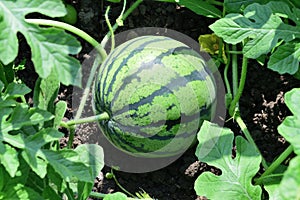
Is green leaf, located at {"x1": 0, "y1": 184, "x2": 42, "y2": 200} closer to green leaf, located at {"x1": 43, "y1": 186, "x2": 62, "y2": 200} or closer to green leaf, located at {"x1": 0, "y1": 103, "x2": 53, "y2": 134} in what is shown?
green leaf, located at {"x1": 43, "y1": 186, "x2": 62, "y2": 200}

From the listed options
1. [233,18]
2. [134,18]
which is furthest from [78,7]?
[233,18]

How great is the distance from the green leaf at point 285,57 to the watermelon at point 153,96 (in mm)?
355

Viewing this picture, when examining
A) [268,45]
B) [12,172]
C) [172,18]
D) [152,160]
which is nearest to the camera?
[12,172]

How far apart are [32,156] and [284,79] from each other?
4.86 ft

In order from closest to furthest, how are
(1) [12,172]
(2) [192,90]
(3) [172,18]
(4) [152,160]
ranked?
1. (1) [12,172]
2. (2) [192,90]
3. (4) [152,160]
4. (3) [172,18]

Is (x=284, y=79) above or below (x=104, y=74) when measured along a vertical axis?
below

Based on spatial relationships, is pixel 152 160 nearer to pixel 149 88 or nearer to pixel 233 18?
pixel 149 88

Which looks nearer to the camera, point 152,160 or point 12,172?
point 12,172

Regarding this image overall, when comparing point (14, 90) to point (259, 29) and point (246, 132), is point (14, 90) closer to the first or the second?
point (259, 29)

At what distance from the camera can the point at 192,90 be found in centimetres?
264

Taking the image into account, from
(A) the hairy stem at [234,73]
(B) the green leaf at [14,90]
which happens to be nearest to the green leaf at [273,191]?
(A) the hairy stem at [234,73]

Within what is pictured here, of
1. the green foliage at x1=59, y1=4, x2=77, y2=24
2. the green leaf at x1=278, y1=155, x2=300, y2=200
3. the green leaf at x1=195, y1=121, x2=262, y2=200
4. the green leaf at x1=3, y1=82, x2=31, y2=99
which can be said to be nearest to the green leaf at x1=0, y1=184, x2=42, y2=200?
the green leaf at x1=3, y1=82, x2=31, y2=99

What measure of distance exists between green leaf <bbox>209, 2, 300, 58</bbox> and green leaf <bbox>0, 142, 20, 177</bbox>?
38.3 inches

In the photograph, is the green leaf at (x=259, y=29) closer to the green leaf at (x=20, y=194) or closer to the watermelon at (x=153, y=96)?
the watermelon at (x=153, y=96)
